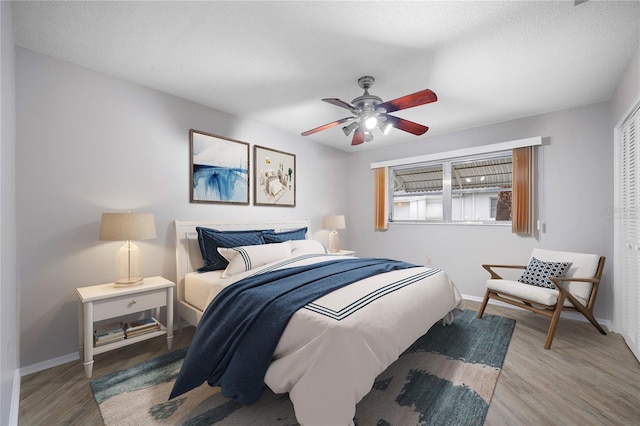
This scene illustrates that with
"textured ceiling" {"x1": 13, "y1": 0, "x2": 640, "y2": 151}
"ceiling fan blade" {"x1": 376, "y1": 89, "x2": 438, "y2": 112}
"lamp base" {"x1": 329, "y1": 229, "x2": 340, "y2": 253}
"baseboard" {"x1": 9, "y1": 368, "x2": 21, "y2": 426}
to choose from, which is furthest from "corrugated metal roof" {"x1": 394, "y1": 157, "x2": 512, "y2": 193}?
"baseboard" {"x1": 9, "y1": 368, "x2": 21, "y2": 426}

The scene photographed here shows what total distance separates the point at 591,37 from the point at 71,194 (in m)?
4.33

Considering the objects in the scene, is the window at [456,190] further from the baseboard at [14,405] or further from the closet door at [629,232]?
the baseboard at [14,405]

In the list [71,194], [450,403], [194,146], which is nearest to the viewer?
[450,403]

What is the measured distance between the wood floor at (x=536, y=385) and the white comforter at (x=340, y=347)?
2.45ft

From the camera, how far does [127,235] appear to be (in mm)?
2418

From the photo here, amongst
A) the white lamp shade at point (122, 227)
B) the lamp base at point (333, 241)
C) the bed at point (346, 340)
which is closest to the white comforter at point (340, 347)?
the bed at point (346, 340)

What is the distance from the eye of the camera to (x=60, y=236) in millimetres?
2459

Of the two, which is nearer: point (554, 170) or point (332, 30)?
point (332, 30)

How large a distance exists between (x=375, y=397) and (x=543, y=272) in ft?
8.23

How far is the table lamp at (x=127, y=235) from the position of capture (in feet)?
7.88

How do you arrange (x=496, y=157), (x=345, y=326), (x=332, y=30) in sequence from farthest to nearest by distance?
(x=496, y=157) < (x=332, y=30) < (x=345, y=326)

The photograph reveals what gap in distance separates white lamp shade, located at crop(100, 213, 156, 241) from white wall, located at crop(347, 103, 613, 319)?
12.5 ft

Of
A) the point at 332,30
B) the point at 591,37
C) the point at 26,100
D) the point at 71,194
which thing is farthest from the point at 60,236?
the point at 591,37

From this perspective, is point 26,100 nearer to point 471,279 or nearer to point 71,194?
point 71,194
